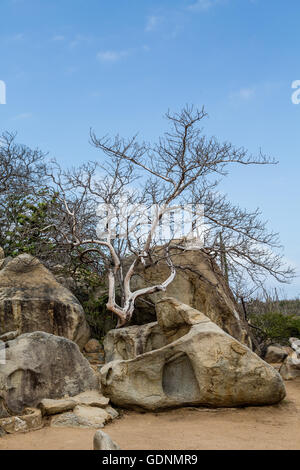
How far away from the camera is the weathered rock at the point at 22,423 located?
5.89 meters

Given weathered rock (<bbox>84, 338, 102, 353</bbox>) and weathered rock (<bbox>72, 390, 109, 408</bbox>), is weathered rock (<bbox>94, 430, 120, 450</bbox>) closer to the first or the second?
weathered rock (<bbox>72, 390, 109, 408</bbox>)

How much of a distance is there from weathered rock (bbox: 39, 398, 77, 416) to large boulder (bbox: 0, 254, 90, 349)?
433 centimetres

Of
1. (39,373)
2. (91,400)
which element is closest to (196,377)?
(91,400)

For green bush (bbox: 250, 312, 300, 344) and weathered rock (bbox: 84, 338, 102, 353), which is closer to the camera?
weathered rock (bbox: 84, 338, 102, 353)

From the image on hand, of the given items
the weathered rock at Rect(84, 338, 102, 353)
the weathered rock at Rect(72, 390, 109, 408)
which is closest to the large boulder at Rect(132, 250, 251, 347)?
the weathered rock at Rect(84, 338, 102, 353)

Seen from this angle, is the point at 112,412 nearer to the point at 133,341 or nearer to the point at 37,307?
the point at 133,341

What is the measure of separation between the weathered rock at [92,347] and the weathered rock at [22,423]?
6326 millimetres

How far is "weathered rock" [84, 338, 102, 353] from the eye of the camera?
12.5 metres

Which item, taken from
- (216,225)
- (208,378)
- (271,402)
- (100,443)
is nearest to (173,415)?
(208,378)

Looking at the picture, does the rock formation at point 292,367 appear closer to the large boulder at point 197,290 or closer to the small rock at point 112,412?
the large boulder at point 197,290

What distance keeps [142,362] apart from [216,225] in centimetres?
727

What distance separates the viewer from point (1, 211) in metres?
18.1

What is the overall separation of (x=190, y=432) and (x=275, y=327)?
32.5 ft
